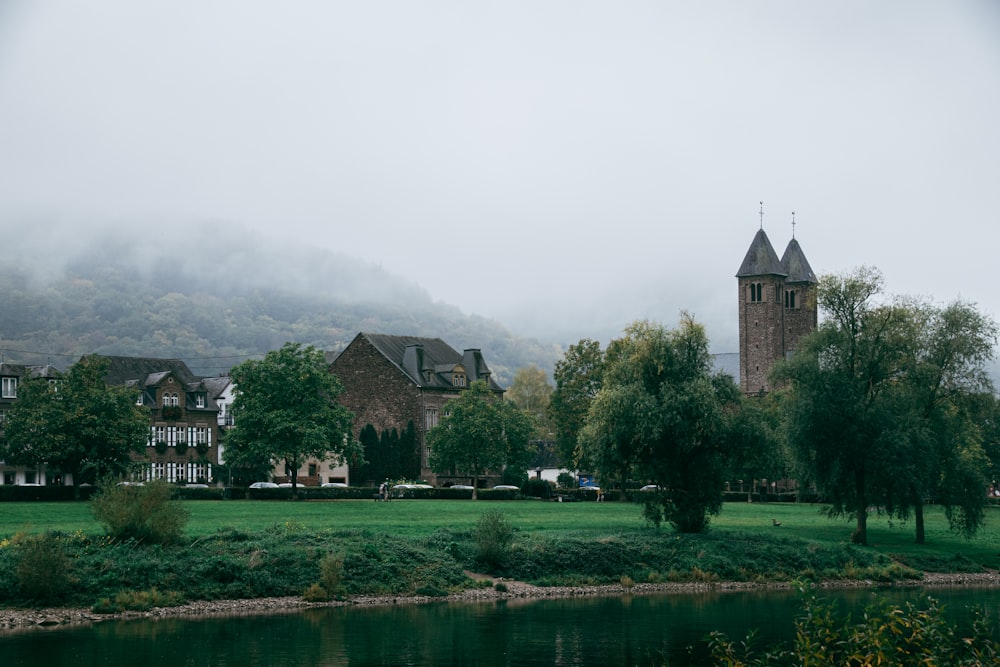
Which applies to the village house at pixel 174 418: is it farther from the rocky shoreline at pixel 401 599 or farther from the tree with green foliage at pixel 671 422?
the rocky shoreline at pixel 401 599

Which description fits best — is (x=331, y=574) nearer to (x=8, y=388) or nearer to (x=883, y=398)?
(x=883, y=398)

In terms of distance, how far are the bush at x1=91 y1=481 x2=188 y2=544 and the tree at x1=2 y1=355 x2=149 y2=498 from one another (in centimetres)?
3014

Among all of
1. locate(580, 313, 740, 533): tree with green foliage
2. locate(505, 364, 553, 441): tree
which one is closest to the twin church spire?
locate(505, 364, 553, 441): tree

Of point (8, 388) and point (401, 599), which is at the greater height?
point (8, 388)

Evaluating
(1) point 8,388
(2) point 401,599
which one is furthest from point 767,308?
(2) point 401,599

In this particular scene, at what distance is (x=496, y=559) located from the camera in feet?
160

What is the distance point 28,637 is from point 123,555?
8.50 metres

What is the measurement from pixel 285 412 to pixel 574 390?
30.2 meters

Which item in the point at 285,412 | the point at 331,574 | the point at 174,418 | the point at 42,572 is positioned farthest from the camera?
the point at 174,418

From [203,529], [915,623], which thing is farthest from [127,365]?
[915,623]

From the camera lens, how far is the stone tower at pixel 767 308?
153500 millimetres

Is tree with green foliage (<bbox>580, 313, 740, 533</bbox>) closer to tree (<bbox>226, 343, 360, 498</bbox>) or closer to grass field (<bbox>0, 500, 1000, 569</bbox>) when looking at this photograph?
grass field (<bbox>0, 500, 1000, 569</bbox>)

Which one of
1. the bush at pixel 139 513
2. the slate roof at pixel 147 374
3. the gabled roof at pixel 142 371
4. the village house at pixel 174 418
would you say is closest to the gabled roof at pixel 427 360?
the slate roof at pixel 147 374

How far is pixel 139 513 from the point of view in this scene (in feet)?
144
